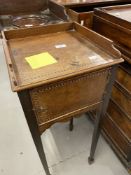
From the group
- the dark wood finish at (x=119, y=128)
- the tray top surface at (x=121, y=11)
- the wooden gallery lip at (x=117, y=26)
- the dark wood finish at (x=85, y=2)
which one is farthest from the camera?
the dark wood finish at (x=85, y=2)

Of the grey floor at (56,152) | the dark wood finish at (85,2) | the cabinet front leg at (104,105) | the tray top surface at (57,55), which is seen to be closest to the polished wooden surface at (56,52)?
the tray top surface at (57,55)

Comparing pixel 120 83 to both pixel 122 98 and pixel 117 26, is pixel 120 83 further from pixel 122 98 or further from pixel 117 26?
pixel 117 26

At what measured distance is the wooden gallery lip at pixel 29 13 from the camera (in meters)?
1.33

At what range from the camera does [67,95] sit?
2.80 ft

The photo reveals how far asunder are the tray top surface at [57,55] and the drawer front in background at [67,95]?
5 cm

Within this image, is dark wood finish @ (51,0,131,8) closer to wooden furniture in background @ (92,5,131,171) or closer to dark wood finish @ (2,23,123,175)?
wooden furniture in background @ (92,5,131,171)

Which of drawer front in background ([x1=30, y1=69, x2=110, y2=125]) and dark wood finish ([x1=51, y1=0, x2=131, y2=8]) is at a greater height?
dark wood finish ([x1=51, y1=0, x2=131, y2=8])

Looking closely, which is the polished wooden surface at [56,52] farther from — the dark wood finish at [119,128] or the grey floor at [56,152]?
the grey floor at [56,152]

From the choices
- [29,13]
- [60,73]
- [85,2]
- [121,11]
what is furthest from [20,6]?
[60,73]

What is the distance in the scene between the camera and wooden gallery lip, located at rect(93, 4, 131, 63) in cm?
103

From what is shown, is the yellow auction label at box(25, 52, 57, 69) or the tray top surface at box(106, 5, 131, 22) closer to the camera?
the yellow auction label at box(25, 52, 57, 69)

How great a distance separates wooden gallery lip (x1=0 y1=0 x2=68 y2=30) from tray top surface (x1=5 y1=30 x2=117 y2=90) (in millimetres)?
262

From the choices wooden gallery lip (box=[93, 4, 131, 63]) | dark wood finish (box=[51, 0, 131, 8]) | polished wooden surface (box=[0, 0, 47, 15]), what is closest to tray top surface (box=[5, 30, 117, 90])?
wooden gallery lip (box=[93, 4, 131, 63])

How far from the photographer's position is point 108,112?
1413 millimetres
